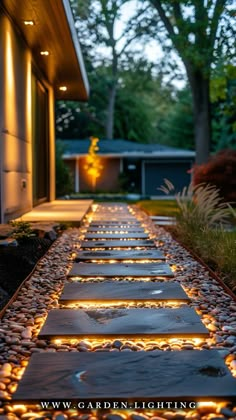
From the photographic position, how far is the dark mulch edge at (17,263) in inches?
131

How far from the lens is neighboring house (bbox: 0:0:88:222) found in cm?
584

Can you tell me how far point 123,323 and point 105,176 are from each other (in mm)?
18191

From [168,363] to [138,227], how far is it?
16.5ft

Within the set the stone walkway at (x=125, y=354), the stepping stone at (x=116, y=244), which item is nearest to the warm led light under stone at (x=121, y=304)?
the stone walkway at (x=125, y=354)

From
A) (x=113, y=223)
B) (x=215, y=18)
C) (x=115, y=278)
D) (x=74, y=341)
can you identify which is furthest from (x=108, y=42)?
(x=74, y=341)

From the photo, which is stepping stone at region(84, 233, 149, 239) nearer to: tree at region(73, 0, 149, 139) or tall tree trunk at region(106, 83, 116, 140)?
tree at region(73, 0, 149, 139)

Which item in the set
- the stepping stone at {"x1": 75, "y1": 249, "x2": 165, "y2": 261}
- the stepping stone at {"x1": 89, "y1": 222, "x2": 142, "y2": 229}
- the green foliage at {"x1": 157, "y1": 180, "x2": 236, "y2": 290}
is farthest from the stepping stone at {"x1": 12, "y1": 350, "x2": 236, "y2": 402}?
the stepping stone at {"x1": 89, "y1": 222, "x2": 142, "y2": 229}

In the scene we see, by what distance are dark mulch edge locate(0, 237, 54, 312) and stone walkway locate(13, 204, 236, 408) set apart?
372 millimetres

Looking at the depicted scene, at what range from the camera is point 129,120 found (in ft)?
91.7

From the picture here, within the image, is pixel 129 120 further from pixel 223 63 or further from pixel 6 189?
pixel 6 189

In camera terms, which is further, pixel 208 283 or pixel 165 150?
pixel 165 150

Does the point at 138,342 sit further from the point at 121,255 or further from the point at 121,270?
the point at 121,255

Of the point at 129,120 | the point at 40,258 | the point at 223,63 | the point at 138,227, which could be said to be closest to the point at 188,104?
the point at 129,120

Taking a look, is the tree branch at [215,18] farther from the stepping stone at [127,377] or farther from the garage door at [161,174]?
the garage door at [161,174]
